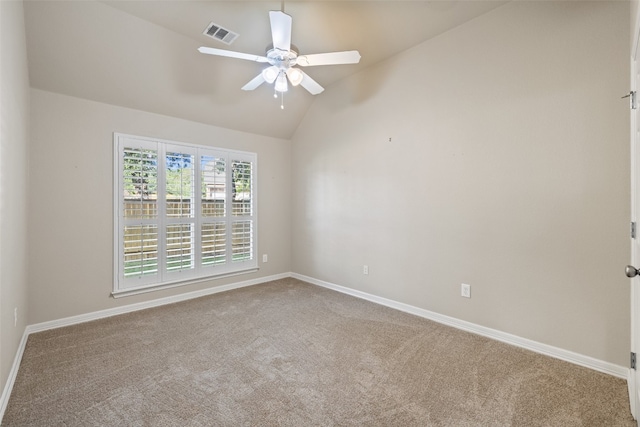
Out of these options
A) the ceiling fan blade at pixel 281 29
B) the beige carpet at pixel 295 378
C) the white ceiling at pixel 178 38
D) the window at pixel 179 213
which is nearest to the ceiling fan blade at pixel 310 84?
the ceiling fan blade at pixel 281 29

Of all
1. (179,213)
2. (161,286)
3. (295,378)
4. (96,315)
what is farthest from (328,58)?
(96,315)

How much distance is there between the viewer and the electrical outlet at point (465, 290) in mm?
2799

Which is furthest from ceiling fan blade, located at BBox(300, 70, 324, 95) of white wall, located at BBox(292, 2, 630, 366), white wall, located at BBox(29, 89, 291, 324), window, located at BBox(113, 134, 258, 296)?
white wall, located at BBox(29, 89, 291, 324)

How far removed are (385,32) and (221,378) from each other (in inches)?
136

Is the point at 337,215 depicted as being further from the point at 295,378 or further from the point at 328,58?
the point at 295,378

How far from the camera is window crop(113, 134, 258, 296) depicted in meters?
3.26

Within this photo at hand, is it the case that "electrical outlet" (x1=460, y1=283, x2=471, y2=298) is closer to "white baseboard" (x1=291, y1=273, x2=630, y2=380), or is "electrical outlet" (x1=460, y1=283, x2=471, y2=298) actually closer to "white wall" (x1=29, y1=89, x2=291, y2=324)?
"white baseboard" (x1=291, y1=273, x2=630, y2=380)

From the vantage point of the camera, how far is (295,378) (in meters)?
2.03

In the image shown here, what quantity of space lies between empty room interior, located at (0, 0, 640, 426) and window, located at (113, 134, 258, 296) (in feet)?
0.08

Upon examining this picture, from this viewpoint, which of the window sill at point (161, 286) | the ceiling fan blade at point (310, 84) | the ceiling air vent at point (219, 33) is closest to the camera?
the ceiling fan blade at point (310, 84)

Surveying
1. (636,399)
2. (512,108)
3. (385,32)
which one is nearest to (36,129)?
(385,32)

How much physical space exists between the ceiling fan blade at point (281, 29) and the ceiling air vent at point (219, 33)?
37.7 inches

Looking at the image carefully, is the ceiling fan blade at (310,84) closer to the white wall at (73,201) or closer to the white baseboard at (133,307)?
the white wall at (73,201)

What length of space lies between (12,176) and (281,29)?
215 centimetres
